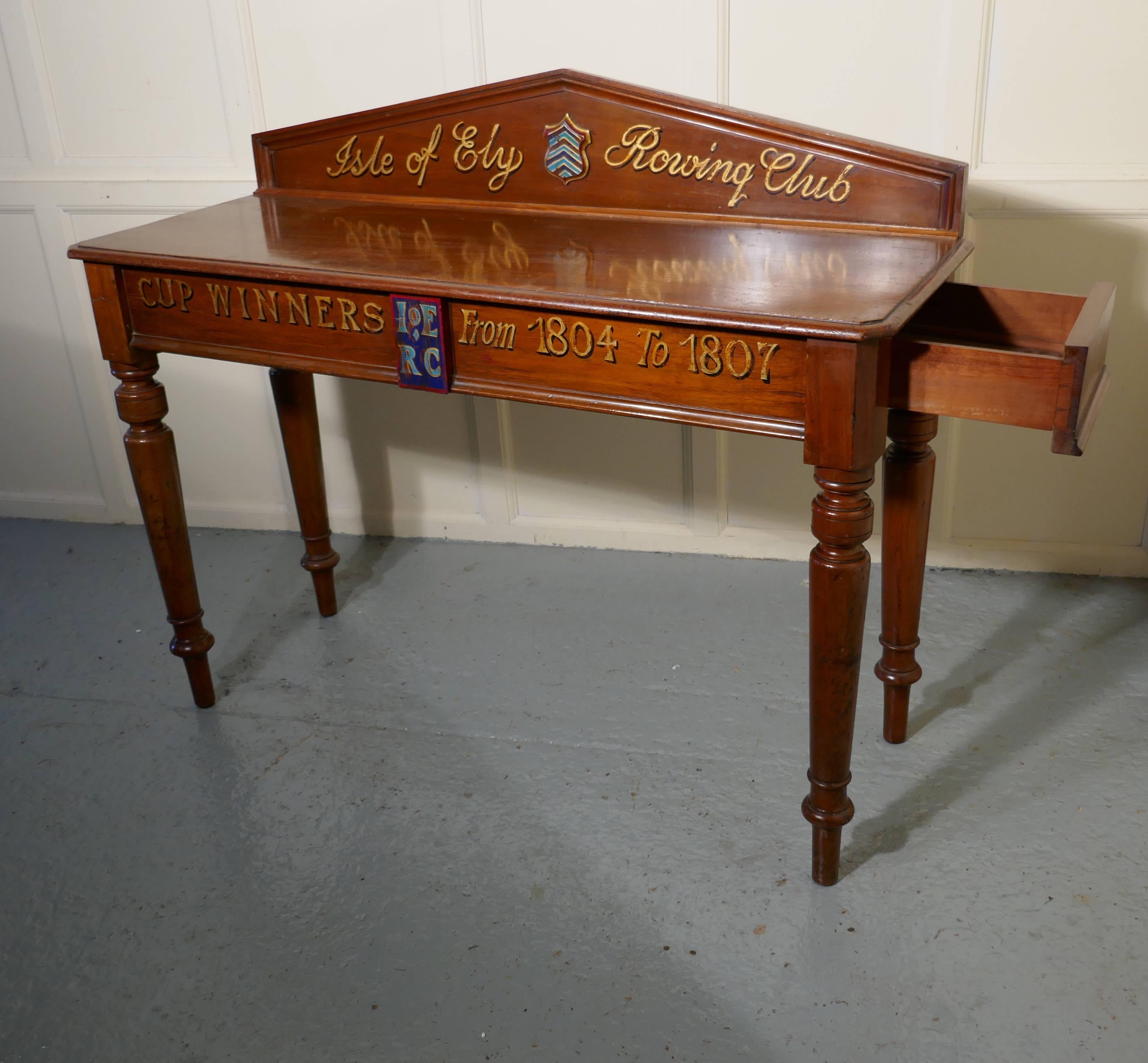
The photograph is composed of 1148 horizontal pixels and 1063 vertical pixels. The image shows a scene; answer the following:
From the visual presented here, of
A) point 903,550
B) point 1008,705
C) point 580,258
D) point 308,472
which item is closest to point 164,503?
point 308,472

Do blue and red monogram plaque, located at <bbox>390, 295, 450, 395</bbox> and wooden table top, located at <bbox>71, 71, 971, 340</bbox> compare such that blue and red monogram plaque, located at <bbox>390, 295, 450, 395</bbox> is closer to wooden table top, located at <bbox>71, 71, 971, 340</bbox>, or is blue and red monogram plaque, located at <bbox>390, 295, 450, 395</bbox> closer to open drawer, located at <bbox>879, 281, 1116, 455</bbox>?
wooden table top, located at <bbox>71, 71, 971, 340</bbox>

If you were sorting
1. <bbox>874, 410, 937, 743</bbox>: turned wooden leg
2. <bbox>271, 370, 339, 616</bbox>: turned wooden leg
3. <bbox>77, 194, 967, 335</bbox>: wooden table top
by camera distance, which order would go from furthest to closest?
1. <bbox>271, 370, 339, 616</bbox>: turned wooden leg
2. <bbox>874, 410, 937, 743</bbox>: turned wooden leg
3. <bbox>77, 194, 967, 335</bbox>: wooden table top

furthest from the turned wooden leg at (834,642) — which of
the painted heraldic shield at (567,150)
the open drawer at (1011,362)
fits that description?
the painted heraldic shield at (567,150)

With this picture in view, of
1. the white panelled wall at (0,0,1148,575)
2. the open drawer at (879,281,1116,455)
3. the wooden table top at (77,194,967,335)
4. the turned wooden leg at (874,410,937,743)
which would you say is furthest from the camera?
the white panelled wall at (0,0,1148,575)

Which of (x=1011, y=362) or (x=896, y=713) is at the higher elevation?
(x=1011, y=362)

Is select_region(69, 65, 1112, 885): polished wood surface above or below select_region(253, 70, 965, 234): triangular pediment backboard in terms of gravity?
below

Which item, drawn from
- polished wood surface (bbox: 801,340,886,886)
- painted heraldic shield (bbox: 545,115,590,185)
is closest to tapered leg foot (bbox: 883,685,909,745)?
polished wood surface (bbox: 801,340,886,886)

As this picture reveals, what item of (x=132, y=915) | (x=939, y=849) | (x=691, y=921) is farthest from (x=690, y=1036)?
(x=132, y=915)

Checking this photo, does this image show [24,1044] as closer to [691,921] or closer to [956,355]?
[691,921]

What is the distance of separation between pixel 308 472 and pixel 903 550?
53.2 inches

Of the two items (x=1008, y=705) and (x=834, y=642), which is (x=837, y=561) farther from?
(x=1008, y=705)

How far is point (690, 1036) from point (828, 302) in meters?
1.03

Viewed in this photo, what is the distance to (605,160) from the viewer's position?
7.00ft

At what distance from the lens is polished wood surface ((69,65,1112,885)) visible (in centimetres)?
153
